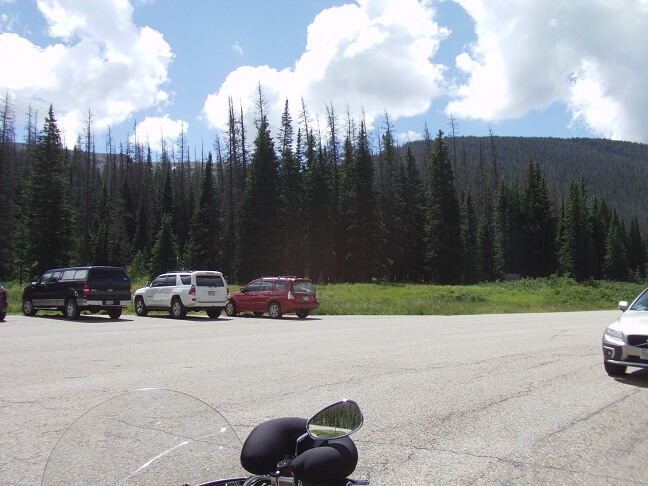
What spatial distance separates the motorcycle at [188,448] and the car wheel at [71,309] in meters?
21.6

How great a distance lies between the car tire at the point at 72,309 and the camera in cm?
2236

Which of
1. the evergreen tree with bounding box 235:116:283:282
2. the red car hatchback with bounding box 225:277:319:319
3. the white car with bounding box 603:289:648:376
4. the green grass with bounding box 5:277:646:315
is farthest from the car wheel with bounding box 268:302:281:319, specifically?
the evergreen tree with bounding box 235:116:283:282

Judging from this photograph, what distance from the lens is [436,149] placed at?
250ft

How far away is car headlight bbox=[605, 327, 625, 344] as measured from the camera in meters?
8.89

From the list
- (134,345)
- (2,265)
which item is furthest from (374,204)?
(134,345)

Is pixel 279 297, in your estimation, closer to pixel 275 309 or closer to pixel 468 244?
pixel 275 309

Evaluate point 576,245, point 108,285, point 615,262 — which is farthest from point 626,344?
point 615,262

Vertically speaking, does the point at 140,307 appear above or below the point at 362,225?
below

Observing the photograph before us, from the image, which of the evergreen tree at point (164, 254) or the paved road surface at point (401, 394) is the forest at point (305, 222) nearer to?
the evergreen tree at point (164, 254)

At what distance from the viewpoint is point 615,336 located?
9062mm

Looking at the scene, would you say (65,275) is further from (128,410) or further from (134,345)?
(128,410)

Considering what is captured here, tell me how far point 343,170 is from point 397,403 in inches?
2731

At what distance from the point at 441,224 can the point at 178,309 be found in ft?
177

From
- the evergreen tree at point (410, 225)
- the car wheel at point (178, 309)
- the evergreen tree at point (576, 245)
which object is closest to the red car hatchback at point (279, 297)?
the car wheel at point (178, 309)
